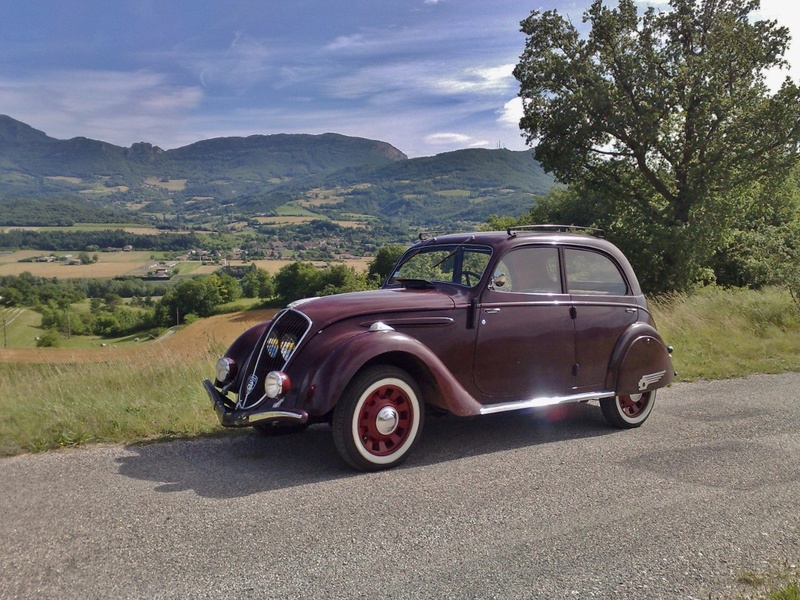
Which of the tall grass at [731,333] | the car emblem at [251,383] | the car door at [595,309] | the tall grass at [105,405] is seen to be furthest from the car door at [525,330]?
the tall grass at [731,333]

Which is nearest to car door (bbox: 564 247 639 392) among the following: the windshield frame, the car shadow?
the car shadow

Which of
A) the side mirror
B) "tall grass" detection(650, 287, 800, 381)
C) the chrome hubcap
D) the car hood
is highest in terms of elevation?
the side mirror

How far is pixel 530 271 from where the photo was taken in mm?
5613

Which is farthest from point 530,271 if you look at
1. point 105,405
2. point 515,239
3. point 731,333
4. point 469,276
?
point 731,333

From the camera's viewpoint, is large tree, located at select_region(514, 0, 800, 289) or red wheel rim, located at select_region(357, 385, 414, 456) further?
large tree, located at select_region(514, 0, 800, 289)

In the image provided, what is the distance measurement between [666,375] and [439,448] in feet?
8.43

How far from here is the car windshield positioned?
217 inches

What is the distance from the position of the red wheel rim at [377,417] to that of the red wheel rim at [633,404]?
94.8 inches

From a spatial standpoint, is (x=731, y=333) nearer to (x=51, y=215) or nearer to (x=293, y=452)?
(x=293, y=452)

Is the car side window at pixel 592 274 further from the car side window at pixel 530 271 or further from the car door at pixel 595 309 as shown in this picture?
the car side window at pixel 530 271

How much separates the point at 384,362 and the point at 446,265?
1437 mm

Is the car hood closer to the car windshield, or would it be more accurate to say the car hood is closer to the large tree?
the car windshield

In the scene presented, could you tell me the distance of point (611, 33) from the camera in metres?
19.6

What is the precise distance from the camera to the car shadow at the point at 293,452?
14.3 feet
